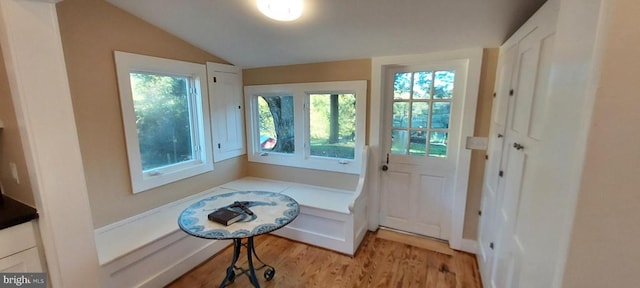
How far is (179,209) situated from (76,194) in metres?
1.19

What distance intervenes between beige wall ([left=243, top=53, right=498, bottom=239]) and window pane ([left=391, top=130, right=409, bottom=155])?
42cm

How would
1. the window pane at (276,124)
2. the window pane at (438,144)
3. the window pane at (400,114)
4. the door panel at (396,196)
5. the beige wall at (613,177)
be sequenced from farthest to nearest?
the window pane at (276,124) → the door panel at (396,196) → the window pane at (400,114) → the window pane at (438,144) → the beige wall at (613,177)

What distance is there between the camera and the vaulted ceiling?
161 centimetres

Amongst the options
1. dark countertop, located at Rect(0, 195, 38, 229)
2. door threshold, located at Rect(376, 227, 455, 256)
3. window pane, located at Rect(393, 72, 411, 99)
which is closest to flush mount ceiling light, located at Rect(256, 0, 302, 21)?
window pane, located at Rect(393, 72, 411, 99)

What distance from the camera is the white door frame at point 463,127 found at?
2117 mm

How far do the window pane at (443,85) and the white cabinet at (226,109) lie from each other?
7.31 ft

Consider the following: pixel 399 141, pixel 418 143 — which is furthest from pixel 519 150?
pixel 399 141

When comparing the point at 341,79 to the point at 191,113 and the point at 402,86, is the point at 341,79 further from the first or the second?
the point at 191,113

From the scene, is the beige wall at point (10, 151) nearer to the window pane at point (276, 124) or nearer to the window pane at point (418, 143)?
the window pane at point (276, 124)

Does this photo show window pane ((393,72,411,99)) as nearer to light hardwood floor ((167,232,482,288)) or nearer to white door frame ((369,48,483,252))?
white door frame ((369,48,483,252))

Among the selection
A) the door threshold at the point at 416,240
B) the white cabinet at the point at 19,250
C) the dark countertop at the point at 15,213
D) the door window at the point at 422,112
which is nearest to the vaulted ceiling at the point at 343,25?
the door window at the point at 422,112

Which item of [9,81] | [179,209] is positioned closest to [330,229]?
[179,209]

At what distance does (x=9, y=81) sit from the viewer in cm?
109

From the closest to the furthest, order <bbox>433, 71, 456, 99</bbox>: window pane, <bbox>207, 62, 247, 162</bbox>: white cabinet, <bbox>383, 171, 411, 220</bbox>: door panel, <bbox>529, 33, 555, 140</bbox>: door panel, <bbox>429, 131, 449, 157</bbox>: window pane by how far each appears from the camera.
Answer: <bbox>529, 33, 555, 140</bbox>: door panel → <bbox>433, 71, 456, 99</bbox>: window pane → <bbox>429, 131, 449, 157</bbox>: window pane → <bbox>383, 171, 411, 220</bbox>: door panel → <bbox>207, 62, 247, 162</bbox>: white cabinet
